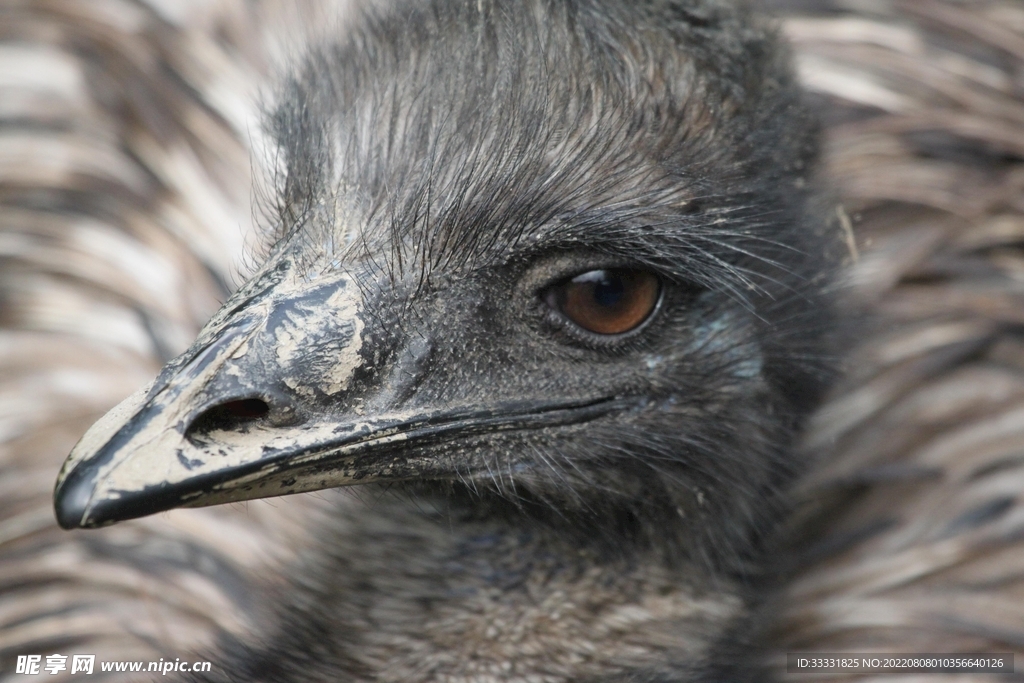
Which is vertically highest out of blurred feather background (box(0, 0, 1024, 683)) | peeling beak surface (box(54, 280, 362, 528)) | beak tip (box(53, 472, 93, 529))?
blurred feather background (box(0, 0, 1024, 683))

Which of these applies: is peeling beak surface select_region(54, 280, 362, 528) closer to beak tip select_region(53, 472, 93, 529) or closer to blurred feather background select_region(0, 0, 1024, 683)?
beak tip select_region(53, 472, 93, 529)

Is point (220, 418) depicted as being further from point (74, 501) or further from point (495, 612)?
point (495, 612)

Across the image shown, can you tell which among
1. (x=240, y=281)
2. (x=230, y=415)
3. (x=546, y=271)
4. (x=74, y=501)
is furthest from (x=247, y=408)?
(x=240, y=281)

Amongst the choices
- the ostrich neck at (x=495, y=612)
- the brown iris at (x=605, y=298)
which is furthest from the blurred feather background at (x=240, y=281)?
the brown iris at (x=605, y=298)

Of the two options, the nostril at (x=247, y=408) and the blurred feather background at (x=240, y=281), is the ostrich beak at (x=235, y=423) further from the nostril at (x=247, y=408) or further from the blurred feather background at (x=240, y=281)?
the blurred feather background at (x=240, y=281)

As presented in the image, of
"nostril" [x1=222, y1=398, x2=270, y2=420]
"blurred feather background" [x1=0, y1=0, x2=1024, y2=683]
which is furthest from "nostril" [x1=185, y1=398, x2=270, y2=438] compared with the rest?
"blurred feather background" [x1=0, y1=0, x2=1024, y2=683]

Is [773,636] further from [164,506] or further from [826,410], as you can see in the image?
[164,506]

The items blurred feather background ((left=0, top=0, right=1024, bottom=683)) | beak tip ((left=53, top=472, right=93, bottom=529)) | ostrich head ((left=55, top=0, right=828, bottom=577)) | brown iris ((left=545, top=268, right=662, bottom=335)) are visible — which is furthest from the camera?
blurred feather background ((left=0, top=0, right=1024, bottom=683))
